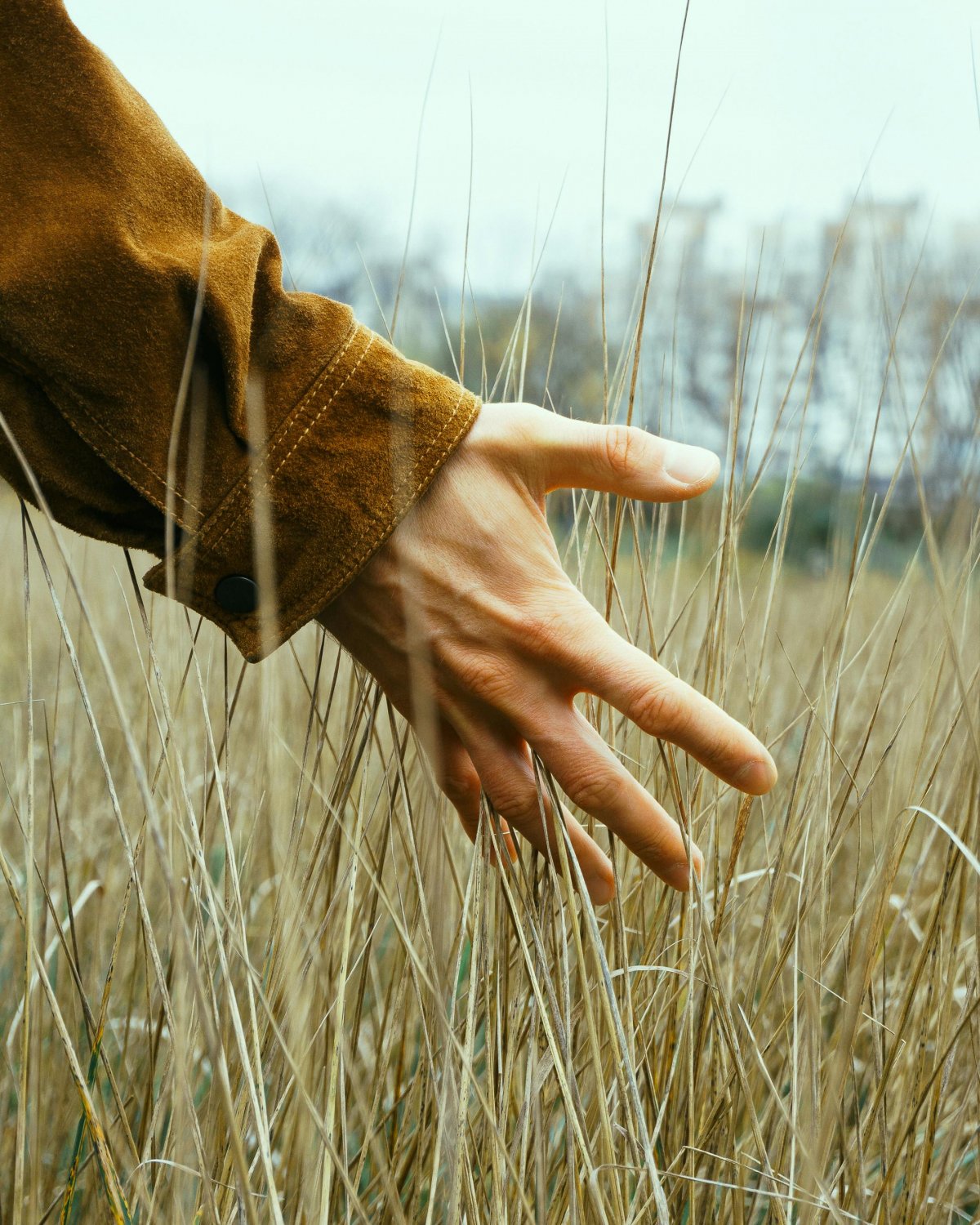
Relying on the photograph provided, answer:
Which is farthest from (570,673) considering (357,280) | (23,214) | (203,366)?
(357,280)

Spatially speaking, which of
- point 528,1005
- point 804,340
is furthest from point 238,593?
point 804,340

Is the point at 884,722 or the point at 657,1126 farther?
the point at 884,722

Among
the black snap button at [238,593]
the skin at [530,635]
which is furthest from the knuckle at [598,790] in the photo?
the black snap button at [238,593]

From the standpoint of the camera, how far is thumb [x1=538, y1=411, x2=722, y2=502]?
0.63m

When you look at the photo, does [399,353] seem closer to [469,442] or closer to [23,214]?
[469,442]

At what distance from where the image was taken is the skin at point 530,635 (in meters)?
0.59

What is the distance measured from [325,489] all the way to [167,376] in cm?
12

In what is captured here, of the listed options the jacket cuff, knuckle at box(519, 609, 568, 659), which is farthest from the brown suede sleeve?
knuckle at box(519, 609, 568, 659)

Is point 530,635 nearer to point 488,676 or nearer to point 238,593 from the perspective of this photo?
point 488,676

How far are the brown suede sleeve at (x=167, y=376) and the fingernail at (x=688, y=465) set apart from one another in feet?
0.44

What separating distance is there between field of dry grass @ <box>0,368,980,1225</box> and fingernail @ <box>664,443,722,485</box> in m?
0.16

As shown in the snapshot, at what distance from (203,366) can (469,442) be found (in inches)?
7.1

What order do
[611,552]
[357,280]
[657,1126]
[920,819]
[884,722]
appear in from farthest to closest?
[884,722]
[920,819]
[357,280]
[611,552]
[657,1126]

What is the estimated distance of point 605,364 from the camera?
85cm
